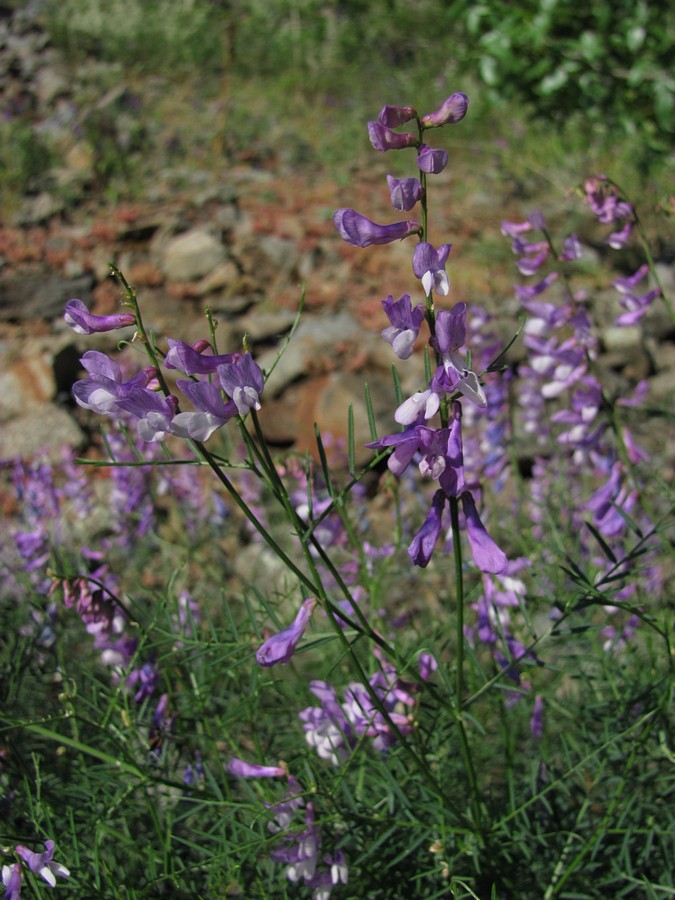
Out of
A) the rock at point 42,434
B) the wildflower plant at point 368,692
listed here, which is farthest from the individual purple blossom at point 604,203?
the rock at point 42,434

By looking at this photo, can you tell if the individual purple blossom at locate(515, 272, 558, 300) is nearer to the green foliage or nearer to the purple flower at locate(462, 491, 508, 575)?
the purple flower at locate(462, 491, 508, 575)

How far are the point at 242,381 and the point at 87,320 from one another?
0.24 m

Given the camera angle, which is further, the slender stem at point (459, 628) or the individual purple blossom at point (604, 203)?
the individual purple blossom at point (604, 203)

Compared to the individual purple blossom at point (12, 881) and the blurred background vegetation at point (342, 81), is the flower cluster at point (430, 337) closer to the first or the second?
the individual purple blossom at point (12, 881)

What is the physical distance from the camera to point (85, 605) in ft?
5.44

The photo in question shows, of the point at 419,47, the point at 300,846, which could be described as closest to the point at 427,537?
the point at 300,846

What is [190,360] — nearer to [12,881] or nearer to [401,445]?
[401,445]

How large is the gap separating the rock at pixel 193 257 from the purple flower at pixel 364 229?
5216mm

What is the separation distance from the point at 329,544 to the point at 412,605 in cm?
128

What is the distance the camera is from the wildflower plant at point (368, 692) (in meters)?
1.12

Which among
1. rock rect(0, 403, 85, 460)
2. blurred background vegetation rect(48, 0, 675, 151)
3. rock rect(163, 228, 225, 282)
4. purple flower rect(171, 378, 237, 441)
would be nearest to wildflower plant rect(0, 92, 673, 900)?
purple flower rect(171, 378, 237, 441)

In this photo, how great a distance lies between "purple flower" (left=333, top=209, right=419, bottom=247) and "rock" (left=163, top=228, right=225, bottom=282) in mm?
5216

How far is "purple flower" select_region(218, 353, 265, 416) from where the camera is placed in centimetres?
106

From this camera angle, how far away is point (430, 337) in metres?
1.13
